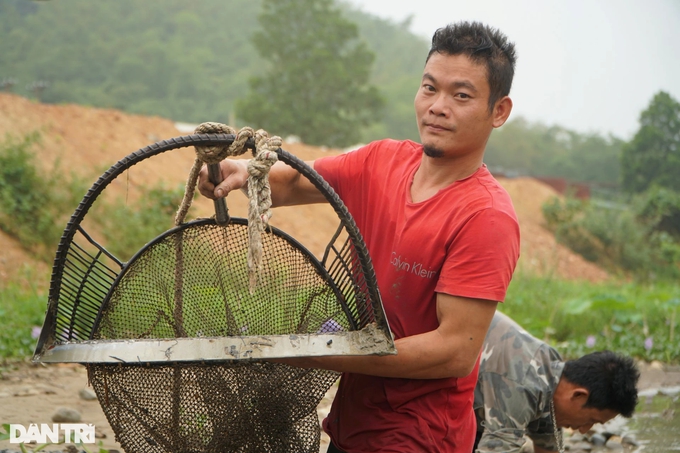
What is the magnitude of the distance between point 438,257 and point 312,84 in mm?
20699

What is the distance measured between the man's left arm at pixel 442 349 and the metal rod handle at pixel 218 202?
1.61ft

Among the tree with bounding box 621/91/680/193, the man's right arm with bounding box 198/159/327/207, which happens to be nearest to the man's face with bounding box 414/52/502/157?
the man's right arm with bounding box 198/159/327/207

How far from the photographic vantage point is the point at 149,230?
8.12 metres

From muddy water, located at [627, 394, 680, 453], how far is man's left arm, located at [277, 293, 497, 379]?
8.72ft

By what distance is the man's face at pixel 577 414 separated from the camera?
3146 mm

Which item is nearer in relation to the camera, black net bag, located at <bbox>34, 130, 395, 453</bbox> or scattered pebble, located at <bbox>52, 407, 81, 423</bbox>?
black net bag, located at <bbox>34, 130, 395, 453</bbox>

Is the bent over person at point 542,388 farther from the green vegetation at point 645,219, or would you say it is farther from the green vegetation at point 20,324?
the green vegetation at point 645,219

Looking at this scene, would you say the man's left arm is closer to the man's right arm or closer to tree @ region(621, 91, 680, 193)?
the man's right arm

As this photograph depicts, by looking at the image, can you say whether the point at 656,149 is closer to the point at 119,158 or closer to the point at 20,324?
the point at 119,158

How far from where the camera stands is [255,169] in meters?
1.78

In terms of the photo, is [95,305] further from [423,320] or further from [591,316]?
[591,316]

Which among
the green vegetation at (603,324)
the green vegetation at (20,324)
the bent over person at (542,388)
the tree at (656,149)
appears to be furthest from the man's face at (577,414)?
the tree at (656,149)

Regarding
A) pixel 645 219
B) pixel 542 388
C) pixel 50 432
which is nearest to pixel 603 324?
→ pixel 542 388

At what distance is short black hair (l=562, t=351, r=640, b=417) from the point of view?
122 inches
